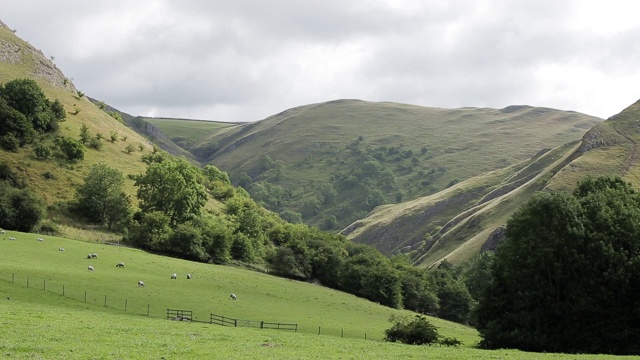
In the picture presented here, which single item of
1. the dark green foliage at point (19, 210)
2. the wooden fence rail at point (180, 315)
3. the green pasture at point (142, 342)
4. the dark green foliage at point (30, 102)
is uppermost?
the dark green foliage at point (30, 102)

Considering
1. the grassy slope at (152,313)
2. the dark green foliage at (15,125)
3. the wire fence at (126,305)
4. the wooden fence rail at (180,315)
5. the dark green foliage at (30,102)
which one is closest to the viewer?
the grassy slope at (152,313)

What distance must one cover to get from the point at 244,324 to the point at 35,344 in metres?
30.7

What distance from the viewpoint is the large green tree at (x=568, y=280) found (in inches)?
2044

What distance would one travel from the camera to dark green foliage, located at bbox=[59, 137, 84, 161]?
132875mm

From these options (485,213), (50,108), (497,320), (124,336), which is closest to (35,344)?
(124,336)

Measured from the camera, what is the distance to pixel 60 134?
5659 inches

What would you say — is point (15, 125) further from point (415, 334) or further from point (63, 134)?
point (415, 334)

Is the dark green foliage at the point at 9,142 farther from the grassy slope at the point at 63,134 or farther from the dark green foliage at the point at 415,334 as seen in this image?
the dark green foliage at the point at 415,334

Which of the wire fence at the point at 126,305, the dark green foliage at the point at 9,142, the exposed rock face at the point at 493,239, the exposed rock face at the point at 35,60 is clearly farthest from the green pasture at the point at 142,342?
the exposed rock face at the point at 35,60

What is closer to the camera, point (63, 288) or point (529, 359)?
point (529, 359)

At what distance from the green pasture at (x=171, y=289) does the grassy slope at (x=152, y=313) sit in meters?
0.19

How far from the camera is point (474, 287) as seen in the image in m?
134

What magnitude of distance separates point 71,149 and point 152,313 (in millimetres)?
84651

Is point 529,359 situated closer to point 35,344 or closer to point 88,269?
point 35,344
